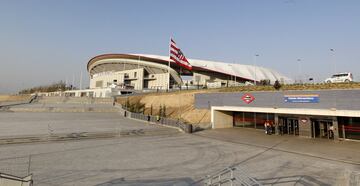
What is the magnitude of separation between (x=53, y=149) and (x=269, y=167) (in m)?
12.3

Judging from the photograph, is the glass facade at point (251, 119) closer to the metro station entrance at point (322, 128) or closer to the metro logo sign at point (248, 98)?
the metro logo sign at point (248, 98)

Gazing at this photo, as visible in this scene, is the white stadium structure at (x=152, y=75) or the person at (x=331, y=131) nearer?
the person at (x=331, y=131)

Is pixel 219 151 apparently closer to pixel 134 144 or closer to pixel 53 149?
pixel 134 144

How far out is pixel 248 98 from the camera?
70.9 feet

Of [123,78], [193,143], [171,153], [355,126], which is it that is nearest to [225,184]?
[171,153]

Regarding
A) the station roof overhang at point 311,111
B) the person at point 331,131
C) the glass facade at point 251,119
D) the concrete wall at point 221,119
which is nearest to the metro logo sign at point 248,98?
the station roof overhang at point 311,111

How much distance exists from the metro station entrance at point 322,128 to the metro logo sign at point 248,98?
5.40 m

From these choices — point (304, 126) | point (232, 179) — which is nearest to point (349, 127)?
point (304, 126)

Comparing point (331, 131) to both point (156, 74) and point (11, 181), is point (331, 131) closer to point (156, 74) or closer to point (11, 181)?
point (11, 181)

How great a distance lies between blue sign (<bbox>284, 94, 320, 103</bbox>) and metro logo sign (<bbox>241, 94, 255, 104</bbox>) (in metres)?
3.16

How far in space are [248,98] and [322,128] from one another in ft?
21.9

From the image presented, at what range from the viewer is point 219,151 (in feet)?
44.8

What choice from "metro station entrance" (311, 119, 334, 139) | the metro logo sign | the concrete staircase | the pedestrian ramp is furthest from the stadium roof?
the pedestrian ramp

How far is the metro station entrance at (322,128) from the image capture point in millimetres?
18219
